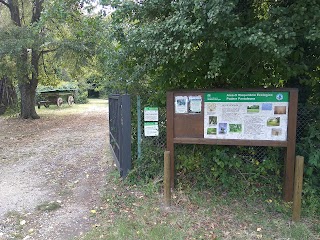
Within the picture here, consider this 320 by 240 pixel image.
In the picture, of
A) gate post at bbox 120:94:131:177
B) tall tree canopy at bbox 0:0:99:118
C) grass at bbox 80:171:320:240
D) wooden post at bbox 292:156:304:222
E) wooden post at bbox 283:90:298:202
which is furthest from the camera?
tall tree canopy at bbox 0:0:99:118

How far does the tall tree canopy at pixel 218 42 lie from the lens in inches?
116

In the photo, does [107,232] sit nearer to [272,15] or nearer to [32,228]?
[32,228]

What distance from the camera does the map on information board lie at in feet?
12.1

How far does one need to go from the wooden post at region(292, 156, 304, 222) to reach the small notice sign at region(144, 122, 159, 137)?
1991 mm

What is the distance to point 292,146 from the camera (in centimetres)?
368

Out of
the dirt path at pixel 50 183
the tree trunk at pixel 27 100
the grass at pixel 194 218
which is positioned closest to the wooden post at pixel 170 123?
the grass at pixel 194 218

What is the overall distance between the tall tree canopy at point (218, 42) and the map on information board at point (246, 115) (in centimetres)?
33

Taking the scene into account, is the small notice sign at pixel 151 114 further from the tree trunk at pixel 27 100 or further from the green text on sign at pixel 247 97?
the tree trunk at pixel 27 100

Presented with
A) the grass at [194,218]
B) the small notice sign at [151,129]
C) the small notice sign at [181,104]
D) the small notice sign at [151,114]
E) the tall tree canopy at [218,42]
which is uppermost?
the tall tree canopy at [218,42]

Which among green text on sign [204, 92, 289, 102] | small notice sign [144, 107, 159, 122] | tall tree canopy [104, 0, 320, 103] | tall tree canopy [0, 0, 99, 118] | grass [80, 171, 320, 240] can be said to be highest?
tall tree canopy [0, 0, 99, 118]

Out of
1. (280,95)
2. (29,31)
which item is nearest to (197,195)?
(280,95)

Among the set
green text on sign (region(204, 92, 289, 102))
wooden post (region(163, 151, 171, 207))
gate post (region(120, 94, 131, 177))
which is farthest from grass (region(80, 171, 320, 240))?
green text on sign (region(204, 92, 289, 102))

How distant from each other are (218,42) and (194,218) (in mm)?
2136

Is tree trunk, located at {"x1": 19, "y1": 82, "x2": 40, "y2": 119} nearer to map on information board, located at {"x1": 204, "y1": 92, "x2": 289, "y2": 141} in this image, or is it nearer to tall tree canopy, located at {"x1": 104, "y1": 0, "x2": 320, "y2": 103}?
tall tree canopy, located at {"x1": 104, "y1": 0, "x2": 320, "y2": 103}
